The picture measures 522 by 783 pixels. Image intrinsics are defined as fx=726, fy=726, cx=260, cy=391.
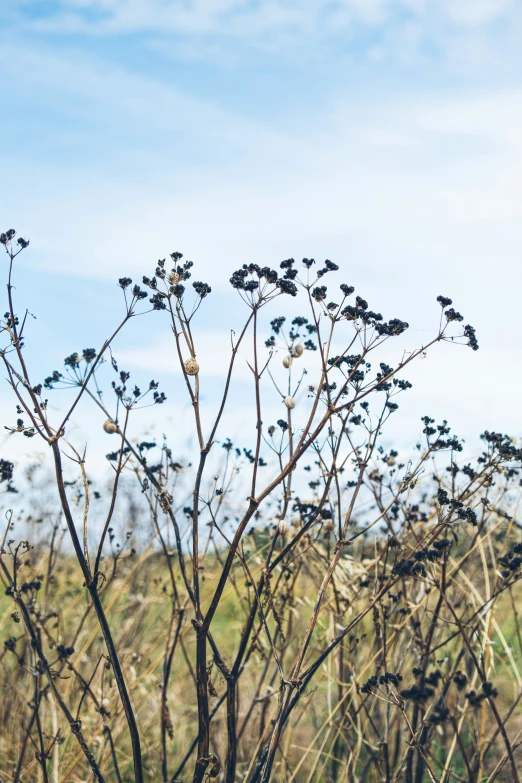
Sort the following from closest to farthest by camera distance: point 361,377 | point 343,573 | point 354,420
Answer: point 361,377 → point 354,420 → point 343,573

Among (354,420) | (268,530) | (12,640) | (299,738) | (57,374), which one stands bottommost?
(299,738)

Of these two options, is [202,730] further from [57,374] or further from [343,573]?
[343,573]

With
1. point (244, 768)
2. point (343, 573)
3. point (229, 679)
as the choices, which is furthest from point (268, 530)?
point (229, 679)

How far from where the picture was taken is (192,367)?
2766mm

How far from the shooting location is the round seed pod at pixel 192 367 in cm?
Answer: 276

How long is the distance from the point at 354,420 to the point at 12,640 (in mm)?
1995

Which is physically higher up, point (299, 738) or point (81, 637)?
point (81, 637)

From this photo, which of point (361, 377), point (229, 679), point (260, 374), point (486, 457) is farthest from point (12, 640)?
point (486, 457)

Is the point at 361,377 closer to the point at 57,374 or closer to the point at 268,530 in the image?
the point at 57,374

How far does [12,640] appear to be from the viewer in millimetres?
3570

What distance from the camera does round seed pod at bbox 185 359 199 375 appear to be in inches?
109

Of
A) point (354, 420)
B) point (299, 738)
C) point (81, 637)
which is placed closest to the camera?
point (354, 420)

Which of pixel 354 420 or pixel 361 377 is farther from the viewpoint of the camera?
pixel 354 420

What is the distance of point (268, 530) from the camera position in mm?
5113
